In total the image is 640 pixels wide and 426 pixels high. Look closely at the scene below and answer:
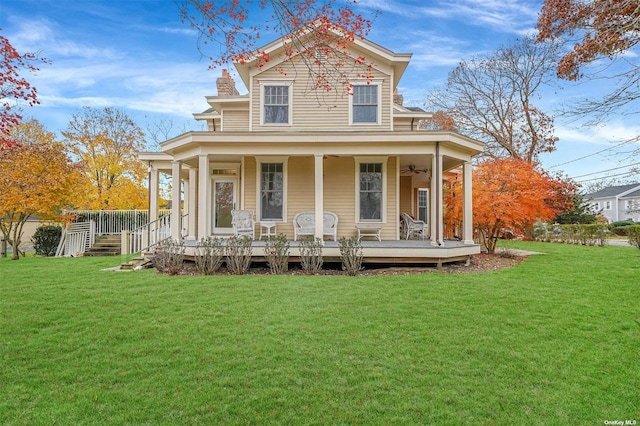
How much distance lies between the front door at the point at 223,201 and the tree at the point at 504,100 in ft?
60.4

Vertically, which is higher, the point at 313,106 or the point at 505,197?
the point at 313,106

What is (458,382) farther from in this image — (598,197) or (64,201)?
(598,197)

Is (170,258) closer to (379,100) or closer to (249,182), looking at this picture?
(249,182)

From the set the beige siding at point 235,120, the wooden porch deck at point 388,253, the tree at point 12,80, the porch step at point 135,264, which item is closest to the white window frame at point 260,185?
the beige siding at point 235,120

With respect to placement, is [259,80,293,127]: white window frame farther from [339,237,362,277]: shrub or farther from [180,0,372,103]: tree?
[180,0,372,103]: tree

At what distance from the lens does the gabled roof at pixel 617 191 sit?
43281 mm

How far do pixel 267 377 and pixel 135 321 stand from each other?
257cm

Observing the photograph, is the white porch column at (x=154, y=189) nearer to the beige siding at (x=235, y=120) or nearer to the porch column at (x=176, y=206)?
the porch column at (x=176, y=206)

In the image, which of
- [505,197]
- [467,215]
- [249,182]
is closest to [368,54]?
[249,182]

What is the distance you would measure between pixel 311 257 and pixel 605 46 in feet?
23.4

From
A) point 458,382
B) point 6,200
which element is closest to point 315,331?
point 458,382

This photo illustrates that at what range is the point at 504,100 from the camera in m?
24.8

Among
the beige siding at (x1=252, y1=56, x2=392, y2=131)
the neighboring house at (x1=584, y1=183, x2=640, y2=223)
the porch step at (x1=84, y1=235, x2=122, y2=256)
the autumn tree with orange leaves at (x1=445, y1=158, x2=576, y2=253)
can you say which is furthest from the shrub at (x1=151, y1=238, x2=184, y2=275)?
the neighboring house at (x1=584, y1=183, x2=640, y2=223)

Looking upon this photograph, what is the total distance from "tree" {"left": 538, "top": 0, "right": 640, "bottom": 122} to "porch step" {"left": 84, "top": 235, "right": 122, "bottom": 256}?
16637 mm
